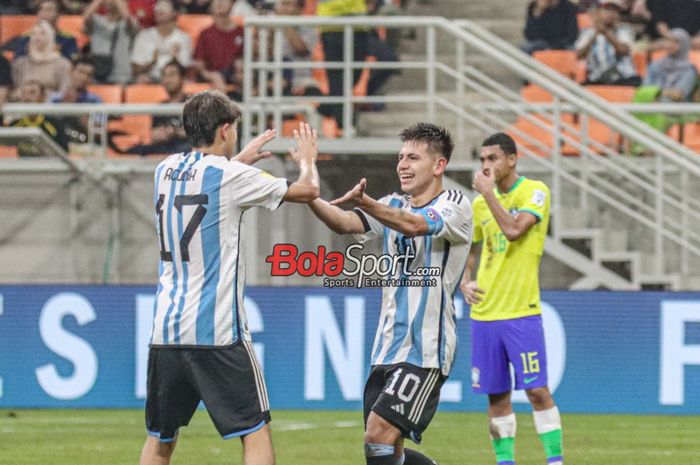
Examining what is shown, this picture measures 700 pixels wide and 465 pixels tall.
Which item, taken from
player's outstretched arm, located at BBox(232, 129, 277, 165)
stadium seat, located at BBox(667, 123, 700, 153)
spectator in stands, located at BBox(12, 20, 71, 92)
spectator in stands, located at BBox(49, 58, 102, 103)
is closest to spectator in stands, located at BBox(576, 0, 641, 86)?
stadium seat, located at BBox(667, 123, 700, 153)

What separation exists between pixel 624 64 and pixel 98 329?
23.9ft

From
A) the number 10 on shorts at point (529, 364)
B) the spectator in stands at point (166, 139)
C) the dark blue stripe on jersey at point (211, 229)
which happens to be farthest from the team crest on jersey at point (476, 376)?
the spectator in stands at point (166, 139)

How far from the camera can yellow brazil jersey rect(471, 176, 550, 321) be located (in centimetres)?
855

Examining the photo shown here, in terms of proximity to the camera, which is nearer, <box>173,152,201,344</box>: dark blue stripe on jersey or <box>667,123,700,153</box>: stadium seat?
<box>173,152,201,344</box>: dark blue stripe on jersey

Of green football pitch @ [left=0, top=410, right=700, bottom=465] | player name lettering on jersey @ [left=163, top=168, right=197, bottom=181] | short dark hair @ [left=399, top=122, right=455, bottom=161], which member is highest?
short dark hair @ [left=399, top=122, right=455, bottom=161]

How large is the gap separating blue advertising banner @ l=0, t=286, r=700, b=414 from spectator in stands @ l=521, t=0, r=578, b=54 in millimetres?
5196

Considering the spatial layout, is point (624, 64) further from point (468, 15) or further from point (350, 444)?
point (350, 444)

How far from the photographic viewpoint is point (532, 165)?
12.9 meters

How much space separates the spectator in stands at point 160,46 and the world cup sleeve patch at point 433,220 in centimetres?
1041

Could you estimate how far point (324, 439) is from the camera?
1019 cm

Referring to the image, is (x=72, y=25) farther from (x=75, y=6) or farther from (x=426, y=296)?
(x=426, y=296)

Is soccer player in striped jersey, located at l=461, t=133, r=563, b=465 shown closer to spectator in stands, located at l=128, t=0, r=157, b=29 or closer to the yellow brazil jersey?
the yellow brazil jersey

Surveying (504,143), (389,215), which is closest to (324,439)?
(504,143)

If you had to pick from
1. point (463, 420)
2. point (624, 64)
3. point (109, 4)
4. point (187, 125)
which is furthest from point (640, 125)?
point (187, 125)
